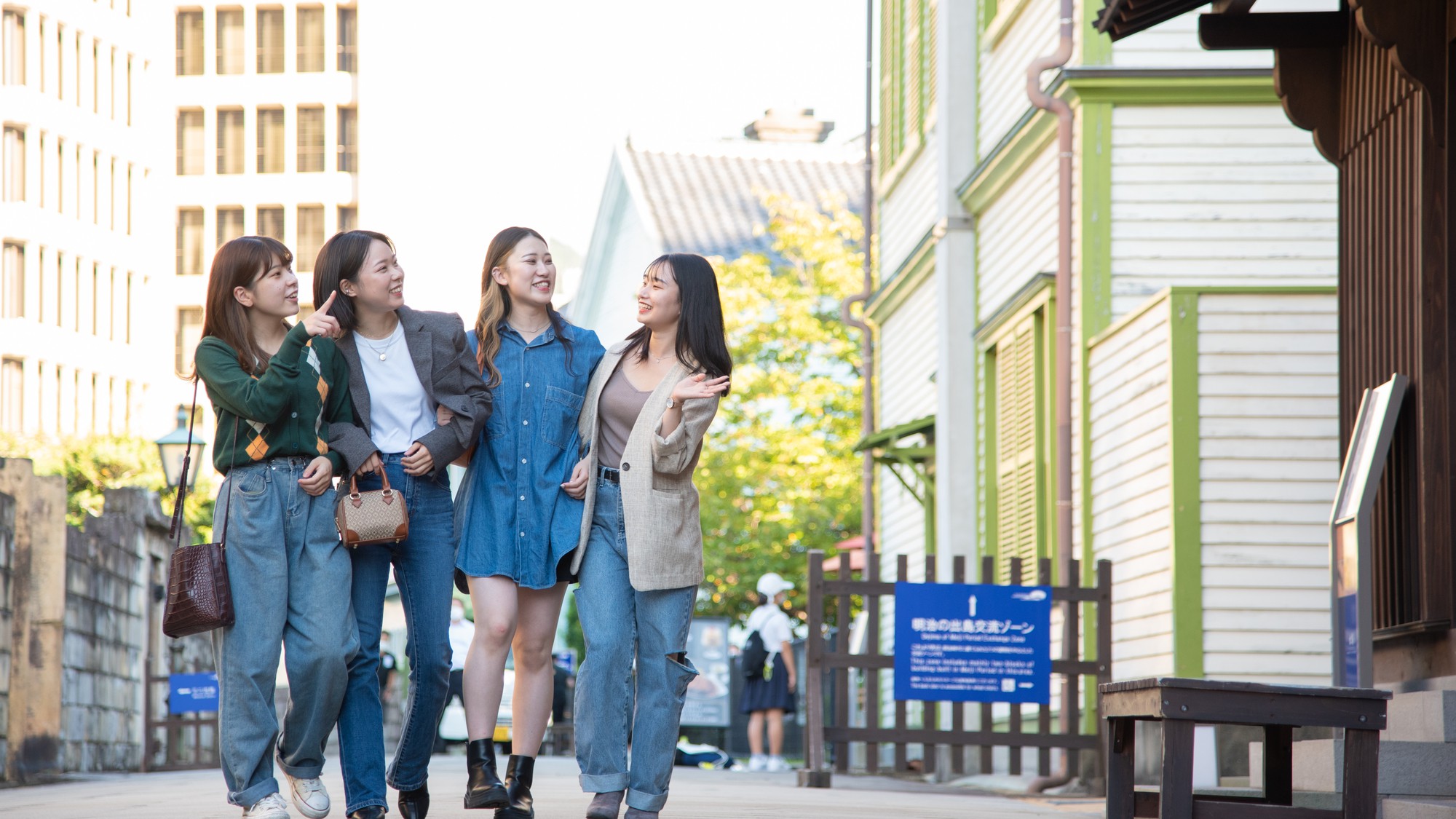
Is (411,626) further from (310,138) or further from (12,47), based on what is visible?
(310,138)

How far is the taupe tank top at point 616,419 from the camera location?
6.44 meters

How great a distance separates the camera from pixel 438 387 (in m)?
6.30

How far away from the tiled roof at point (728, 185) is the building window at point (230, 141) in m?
23.4

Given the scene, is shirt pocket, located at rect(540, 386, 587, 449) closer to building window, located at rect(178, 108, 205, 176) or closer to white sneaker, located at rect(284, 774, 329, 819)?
white sneaker, located at rect(284, 774, 329, 819)

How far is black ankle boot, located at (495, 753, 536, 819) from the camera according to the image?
612 cm

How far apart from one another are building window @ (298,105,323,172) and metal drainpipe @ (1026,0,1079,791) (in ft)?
184

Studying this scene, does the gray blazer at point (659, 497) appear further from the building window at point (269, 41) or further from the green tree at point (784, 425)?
the building window at point (269, 41)

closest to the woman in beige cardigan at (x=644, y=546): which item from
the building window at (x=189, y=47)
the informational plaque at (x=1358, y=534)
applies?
the informational plaque at (x=1358, y=534)

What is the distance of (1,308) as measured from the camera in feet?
203

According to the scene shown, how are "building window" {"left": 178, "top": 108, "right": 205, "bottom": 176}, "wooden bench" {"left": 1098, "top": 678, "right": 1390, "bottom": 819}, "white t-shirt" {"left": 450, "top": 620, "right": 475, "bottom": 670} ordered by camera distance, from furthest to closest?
"building window" {"left": 178, "top": 108, "right": 205, "bottom": 176} → "white t-shirt" {"left": 450, "top": 620, "right": 475, "bottom": 670} → "wooden bench" {"left": 1098, "top": 678, "right": 1390, "bottom": 819}

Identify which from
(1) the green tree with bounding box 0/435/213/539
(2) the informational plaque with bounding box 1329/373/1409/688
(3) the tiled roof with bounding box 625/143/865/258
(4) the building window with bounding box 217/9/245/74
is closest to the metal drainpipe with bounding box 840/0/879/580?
(2) the informational plaque with bounding box 1329/373/1409/688

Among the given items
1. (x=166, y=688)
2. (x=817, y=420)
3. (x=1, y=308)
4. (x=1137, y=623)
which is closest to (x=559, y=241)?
(x=1, y=308)

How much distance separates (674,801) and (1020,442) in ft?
23.9

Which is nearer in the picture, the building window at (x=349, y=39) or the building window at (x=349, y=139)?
the building window at (x=349, y=139)
